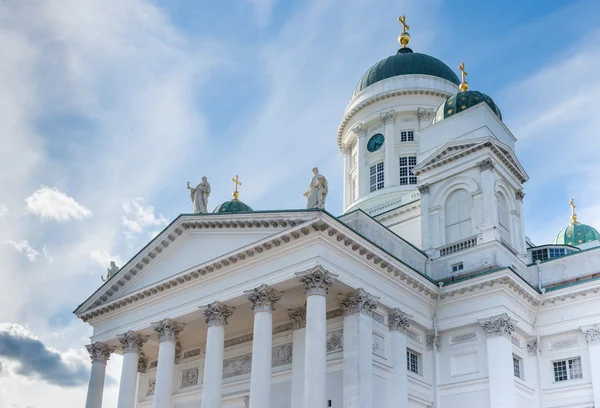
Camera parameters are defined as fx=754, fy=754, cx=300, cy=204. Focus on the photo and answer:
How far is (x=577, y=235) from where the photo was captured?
3716cm

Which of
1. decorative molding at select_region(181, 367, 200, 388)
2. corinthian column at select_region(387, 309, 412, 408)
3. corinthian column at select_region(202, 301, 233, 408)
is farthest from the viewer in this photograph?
decorative molding at select_region(181, 367, 200, 388)

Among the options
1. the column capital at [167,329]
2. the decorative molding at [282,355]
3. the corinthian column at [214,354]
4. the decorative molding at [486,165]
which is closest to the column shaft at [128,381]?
the column capital at [167,329]

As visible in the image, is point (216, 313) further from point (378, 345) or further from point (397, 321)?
point (397, 321)

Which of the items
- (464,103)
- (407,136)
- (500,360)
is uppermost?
(407,136)

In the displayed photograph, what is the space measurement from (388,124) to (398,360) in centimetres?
1759

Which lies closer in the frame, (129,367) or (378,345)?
(378,345)

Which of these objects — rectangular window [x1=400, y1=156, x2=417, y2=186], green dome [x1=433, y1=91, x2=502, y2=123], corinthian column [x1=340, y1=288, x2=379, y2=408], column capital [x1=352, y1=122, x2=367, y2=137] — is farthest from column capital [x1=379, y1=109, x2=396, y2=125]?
corinthian column [x1=340, y1=288, x2=379, y2=408]

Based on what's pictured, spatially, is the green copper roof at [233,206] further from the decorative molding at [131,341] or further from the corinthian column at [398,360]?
the corinthian column at [398,360]

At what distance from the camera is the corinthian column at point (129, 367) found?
28266 millimetres

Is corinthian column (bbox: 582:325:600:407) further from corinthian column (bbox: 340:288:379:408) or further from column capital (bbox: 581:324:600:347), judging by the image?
corinthian column (bbox: 340:288:379:408)

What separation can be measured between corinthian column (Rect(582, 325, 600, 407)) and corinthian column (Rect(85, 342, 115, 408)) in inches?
735

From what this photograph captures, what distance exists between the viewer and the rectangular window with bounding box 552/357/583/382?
2712 centimetres

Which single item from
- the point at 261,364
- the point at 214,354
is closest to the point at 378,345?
the point at 261,364

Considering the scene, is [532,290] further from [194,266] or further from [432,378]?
[194,266]
